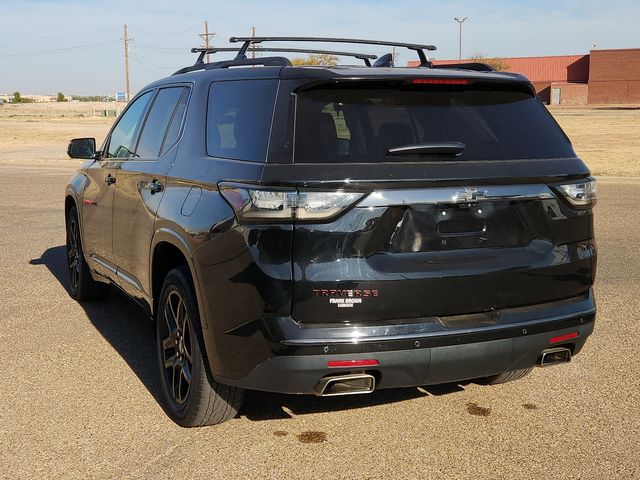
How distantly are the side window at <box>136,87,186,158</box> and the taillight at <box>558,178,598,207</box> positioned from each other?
7.48 ft

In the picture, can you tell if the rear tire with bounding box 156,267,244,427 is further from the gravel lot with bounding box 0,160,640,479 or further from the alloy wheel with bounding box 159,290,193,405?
the gravel lot with bounding box 0,160,640,479

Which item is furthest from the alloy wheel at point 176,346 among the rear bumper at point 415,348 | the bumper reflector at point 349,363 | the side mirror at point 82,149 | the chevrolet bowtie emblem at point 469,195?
the side mirror at point 82,149

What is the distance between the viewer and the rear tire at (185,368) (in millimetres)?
3963

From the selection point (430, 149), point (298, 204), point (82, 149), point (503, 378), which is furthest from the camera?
point (82, 149)

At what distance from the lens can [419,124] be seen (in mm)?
3719

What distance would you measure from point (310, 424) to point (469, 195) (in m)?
1.55

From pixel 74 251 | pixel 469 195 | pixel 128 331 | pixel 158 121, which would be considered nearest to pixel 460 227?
pixel 469 195

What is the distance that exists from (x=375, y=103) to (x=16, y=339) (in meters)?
3.57

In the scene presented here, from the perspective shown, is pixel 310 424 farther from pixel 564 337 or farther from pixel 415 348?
pixel 564 337

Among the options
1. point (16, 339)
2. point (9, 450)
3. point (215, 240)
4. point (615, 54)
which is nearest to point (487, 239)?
point (215, 240)

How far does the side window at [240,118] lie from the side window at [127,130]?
1.27 metres

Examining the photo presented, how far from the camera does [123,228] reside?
5238 mm

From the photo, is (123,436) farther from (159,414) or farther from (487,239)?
(487,239)

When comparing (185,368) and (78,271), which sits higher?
(185,368)
